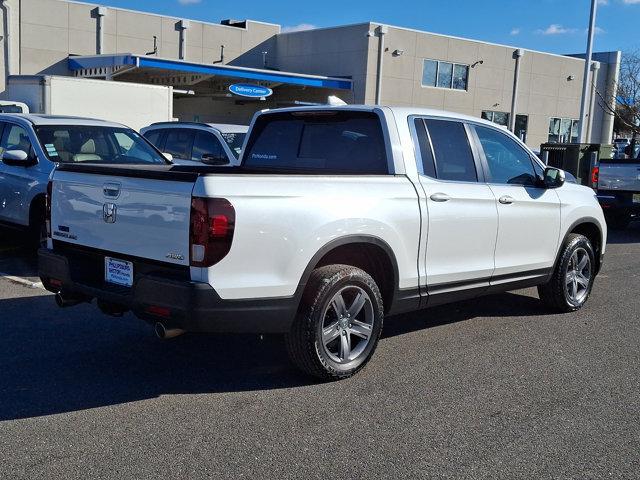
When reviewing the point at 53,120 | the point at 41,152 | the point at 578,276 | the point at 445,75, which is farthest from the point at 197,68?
the point at 578,276

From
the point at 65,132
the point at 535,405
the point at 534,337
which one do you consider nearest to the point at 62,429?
the point at 535,405

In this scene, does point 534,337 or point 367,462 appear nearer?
point 367,462

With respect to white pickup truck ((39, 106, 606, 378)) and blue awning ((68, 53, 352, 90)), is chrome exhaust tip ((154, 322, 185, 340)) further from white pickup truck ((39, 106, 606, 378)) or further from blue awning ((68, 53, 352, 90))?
blue awning ((68, 53, 352, 90))

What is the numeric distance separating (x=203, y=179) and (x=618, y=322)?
15.2ft

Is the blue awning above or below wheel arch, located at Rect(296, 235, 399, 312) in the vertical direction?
above

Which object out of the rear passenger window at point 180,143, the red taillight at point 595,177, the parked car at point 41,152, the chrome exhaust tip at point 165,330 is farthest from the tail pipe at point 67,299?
the red taillight at point 595,177

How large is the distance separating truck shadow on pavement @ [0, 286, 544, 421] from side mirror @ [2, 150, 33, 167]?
2.50 meters

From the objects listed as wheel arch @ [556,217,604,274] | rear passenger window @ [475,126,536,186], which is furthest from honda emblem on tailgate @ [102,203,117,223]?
wheel arch @ [556,217,604,274]

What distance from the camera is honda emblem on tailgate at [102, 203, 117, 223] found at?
15.8 ft

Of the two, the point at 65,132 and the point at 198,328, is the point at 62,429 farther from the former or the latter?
the point at 65,132

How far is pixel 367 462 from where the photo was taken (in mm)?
3898

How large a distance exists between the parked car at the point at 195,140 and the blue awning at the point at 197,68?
1579 cm

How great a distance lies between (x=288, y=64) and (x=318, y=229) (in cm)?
3447

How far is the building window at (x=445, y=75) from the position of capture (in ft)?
122
